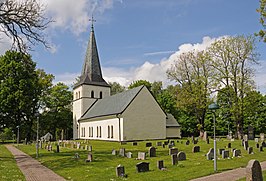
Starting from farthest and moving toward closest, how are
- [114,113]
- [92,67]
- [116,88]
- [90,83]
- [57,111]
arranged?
[116,88] < [57,111] < [92,67] < [90,83] < [114,113]

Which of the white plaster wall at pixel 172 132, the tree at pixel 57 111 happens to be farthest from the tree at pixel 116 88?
the white plaster wall at pixel 172 132

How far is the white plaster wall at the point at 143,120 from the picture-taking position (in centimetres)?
4100

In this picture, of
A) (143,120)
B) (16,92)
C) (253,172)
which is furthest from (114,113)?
(253,172)

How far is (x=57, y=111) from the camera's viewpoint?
221ft

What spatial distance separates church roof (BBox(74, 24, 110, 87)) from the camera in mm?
58469

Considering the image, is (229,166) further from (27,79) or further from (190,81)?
(27,79)

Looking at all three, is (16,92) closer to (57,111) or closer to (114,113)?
(57,111)

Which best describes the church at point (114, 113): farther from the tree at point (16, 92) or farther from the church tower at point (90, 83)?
the tree at point (16, 92)

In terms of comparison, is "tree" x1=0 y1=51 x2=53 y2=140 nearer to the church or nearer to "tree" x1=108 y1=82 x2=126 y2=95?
the church

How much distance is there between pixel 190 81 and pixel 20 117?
32.8 metres

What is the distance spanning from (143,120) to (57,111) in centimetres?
3135

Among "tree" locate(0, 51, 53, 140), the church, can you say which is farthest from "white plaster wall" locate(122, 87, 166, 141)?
"tree" locate(0, 51, 53, 140)

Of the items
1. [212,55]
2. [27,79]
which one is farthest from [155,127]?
[27,79]

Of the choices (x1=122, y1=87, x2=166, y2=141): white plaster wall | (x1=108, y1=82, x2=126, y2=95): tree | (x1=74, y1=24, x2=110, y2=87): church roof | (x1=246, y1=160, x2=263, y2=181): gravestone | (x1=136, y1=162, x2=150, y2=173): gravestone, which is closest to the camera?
(x1=246, y1=160, x2=263, y2=181): gravestone
